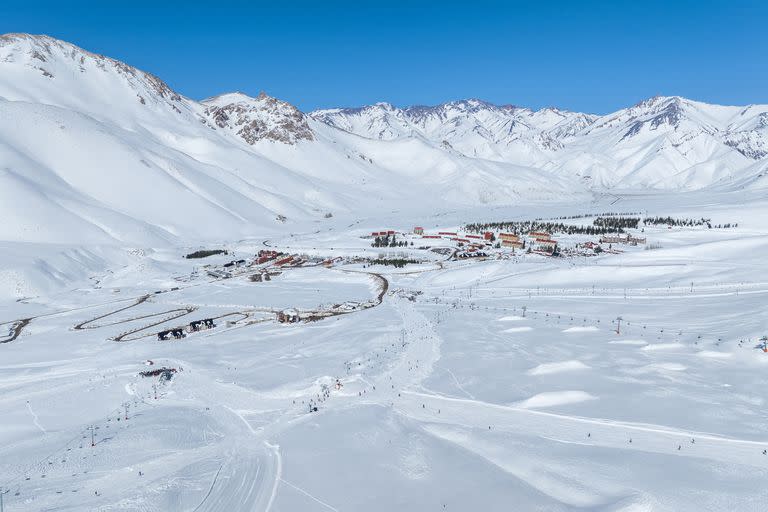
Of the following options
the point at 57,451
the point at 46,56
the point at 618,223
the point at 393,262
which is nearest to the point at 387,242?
the point at 393,262

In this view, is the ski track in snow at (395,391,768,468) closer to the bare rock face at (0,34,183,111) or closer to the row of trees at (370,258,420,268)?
the row of trees at (370,258,420,268)

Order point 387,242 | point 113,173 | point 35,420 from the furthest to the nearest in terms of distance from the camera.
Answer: point 113,173
point 387,242
point 35,420

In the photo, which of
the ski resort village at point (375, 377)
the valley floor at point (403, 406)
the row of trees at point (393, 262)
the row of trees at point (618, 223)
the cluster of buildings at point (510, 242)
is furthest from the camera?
the row of trees at point (618, 223)

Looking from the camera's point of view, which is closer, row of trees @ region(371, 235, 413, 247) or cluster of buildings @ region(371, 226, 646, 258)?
cluster of buildings @ region(371, 226, 646, 258)

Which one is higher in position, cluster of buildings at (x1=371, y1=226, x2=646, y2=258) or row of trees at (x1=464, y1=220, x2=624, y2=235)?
row of trees at (x1=464, y1=220, x2=624, y2=235)

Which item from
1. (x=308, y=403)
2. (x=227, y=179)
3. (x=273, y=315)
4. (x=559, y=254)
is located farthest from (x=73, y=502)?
(x=227, y=179)

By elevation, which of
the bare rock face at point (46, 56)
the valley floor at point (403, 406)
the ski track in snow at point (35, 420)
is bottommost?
the ski track in snow at point (35, 420)

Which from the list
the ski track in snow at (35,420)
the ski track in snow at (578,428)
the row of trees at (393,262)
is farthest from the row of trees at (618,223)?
the ski track in snow at (35,420)

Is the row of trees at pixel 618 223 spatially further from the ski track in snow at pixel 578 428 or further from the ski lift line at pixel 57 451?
the ski lift line at pixel 57 451

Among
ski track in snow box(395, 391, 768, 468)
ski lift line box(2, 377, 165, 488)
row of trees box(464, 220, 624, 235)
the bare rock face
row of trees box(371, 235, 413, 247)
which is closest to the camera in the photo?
ski track in snow box(395, 391, 768, 468)

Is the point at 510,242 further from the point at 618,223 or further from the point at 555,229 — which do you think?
the point at 618,223

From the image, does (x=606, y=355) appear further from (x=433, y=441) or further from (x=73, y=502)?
(x=73, y=502)

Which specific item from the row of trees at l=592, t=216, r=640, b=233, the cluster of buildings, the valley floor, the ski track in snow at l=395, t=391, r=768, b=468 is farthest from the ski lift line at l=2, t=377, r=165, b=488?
the row of trees at l=592, t=216, r=640, b=233
